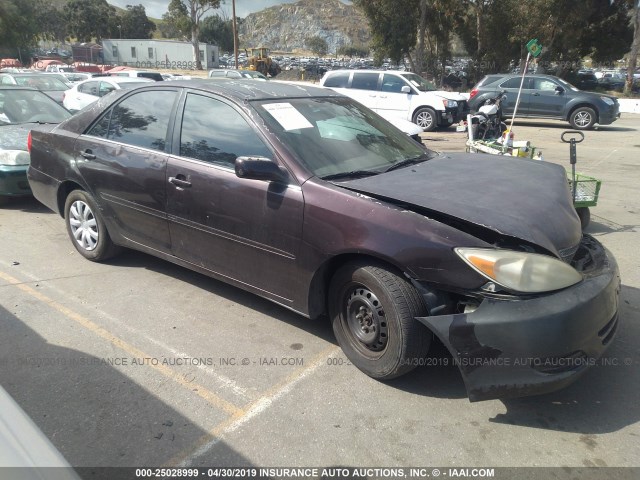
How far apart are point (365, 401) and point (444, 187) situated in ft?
4.41

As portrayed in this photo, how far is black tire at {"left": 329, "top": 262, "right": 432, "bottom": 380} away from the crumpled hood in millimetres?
461

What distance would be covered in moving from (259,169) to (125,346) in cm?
151

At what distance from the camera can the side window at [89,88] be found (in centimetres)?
1321

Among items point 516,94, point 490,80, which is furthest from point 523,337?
point 490,80

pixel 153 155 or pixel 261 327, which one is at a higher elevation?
pixel 153 155

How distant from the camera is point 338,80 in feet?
51.5

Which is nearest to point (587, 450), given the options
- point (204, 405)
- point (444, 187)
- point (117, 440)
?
point (444, 187)

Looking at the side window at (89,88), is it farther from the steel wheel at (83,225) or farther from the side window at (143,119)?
the side window at (143,119)

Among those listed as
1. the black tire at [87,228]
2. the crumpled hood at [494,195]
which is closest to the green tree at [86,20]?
the black tire at [87,228]

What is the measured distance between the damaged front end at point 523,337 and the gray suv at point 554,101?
613 inches

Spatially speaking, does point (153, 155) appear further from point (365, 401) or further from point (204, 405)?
point (365, 401)

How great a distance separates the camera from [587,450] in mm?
2443

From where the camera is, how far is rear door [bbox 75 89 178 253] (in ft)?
12.8

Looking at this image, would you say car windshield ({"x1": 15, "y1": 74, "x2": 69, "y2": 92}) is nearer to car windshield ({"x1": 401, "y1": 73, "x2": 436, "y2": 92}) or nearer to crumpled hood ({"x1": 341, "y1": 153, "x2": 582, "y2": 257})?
car windshield ({"x1": 401, "y1": 73, "x2": 436, "y2": 92})
